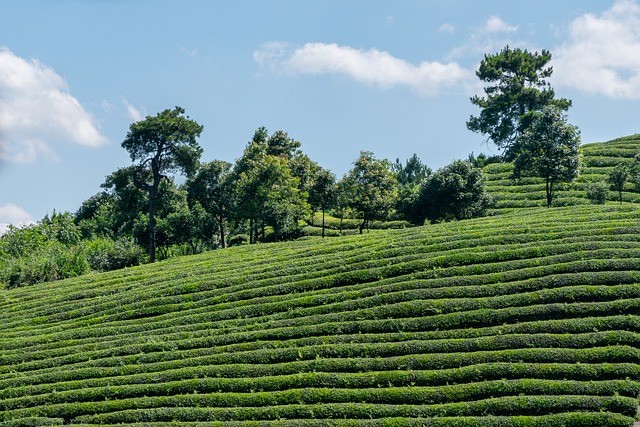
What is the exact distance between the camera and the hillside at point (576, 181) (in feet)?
160

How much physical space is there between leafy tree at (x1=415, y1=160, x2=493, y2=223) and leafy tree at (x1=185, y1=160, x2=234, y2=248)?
634 inches

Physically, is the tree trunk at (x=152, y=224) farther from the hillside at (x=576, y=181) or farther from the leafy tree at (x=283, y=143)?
the hillside at (x=576, y=181)

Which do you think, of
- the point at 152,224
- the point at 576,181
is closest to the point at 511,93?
the point at 576,181

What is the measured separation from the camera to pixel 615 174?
→ 140 feet

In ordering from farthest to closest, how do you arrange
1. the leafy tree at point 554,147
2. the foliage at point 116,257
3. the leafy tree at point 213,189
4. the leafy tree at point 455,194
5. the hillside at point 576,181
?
the leafy tree at point 213,189
the hillside at point 576,181
the foliage at point 116,257
the leafy tree at point 455,194
the leafy tree at point 554,147

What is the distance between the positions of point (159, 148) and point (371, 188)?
16747 mm

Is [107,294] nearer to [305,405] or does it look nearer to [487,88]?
[305,405]

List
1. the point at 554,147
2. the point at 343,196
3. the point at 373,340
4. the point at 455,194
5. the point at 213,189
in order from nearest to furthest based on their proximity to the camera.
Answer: the point at 373,340 → the point at 554,147 → the point at 455,194 → the point at 343,196 → the point at 213,189

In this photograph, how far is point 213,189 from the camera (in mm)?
50688

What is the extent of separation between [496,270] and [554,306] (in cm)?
367

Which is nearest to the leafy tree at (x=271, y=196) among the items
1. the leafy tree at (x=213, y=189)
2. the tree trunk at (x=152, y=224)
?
the leafy tree at (x=213, y=189)

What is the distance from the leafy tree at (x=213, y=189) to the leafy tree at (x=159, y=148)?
8.73 ft

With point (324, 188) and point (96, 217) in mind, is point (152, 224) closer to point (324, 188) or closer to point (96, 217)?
point (324, 188)

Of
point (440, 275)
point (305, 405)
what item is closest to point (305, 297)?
point (440, 275)
